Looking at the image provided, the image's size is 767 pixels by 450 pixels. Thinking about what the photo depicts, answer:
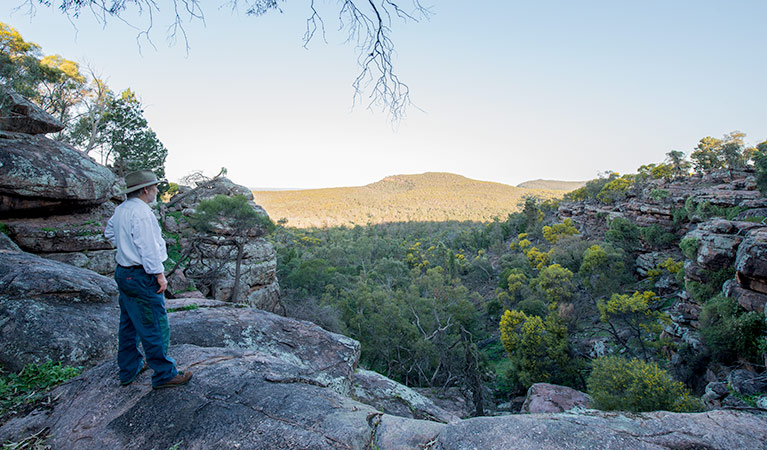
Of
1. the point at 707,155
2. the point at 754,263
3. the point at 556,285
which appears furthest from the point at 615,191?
the point at 754,263

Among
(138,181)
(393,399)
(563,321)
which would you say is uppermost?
(138,181)

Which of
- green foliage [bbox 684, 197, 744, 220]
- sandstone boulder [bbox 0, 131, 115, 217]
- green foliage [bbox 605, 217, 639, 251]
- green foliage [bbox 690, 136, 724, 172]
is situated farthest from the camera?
green foliage [bbox 690, 136, 724, 172]

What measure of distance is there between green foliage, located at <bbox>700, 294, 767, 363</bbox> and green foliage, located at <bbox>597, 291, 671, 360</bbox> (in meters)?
3.68

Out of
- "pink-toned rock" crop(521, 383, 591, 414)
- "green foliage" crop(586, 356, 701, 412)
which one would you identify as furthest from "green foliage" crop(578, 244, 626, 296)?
"green foliage" crop(586, 356, 701, 412)

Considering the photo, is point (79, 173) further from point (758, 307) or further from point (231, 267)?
point (758, 307)

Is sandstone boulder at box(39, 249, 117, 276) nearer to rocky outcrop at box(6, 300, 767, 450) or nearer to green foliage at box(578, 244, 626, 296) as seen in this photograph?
rocky outcrop at box(6, 300, 767, 450)

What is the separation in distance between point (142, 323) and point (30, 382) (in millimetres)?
1368

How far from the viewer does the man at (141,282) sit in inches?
102

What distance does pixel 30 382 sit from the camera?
116 inches

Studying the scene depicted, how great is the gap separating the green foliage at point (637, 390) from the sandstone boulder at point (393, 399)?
6.42 meters

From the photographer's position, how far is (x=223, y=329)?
4344 mm

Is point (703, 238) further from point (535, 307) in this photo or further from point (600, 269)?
point (600, 269)

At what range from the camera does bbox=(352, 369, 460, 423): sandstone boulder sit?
5.28 meters

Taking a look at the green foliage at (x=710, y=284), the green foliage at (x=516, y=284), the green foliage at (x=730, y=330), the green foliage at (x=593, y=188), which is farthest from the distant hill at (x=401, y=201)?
the green foliage at (x=730, y=330)
